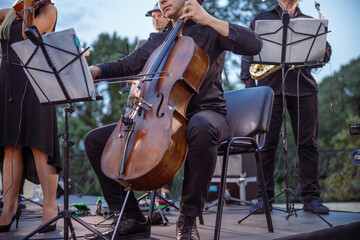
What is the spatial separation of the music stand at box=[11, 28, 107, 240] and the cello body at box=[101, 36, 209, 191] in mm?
225

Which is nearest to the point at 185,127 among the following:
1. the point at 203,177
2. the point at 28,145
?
the point at 203,177

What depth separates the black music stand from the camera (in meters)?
2.75

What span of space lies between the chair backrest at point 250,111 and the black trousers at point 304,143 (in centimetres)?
88

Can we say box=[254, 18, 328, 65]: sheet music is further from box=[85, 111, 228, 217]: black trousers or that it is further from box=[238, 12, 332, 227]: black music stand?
box=[85, 111, 228, 217]: black trousers

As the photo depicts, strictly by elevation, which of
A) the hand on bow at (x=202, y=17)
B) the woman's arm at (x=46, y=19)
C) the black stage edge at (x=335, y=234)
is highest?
the woman's arm at (x=46, y=19)

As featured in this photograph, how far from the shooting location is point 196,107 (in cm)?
211

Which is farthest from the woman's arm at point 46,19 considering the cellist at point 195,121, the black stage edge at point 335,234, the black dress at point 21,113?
the black stage edge at point 335,234

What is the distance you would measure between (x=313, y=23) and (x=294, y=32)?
0.44 ft

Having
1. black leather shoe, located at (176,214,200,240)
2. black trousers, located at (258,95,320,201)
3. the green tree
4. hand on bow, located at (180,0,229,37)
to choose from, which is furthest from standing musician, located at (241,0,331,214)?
the green tree

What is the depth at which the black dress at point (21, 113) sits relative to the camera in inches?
96.0

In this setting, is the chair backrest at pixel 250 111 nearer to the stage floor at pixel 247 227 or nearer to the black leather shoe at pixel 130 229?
the stage floor at pixel 247 227

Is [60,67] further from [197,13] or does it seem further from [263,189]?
[263,189]

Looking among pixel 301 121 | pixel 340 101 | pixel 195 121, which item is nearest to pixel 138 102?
pixel 195 121

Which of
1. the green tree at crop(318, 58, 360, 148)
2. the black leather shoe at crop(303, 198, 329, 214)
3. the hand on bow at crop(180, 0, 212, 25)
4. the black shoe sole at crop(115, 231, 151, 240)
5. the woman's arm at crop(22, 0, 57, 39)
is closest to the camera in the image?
the hand on bow at crop(180, 0, 212, 25)
